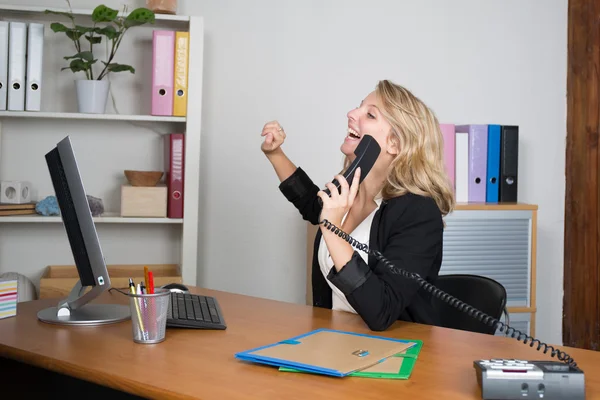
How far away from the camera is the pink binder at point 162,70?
3244 mm

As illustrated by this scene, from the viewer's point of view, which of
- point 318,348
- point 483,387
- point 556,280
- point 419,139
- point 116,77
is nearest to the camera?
point 483,387

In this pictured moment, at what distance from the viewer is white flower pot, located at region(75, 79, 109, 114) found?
127 inches

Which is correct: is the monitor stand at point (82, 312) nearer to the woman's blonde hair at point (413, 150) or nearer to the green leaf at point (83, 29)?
the woman's blonde hair at point (413, 150)

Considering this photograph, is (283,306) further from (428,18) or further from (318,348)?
(428,18)

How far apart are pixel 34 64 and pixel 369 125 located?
1.65m

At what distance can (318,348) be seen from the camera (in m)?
1.55

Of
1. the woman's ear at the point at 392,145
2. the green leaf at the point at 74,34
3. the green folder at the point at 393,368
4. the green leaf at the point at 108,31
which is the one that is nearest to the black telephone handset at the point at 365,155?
the woman's ear at the point at 392,145

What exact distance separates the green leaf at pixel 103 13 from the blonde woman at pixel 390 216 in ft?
4.48

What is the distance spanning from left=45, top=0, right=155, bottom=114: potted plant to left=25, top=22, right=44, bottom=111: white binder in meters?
0.10

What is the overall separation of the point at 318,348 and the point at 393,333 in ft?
0.96

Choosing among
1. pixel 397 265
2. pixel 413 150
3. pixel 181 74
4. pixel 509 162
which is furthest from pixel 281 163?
pixel 509 162

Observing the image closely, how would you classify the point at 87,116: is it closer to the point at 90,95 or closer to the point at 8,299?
the point at 90,95

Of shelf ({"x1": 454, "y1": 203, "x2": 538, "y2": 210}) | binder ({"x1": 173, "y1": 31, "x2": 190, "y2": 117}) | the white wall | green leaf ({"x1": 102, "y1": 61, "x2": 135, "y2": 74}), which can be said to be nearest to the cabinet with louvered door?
shelf ({"x1": 454, "y1": 203, "x2": 538, "y2": 210})

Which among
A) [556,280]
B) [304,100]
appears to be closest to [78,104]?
[304,100]
